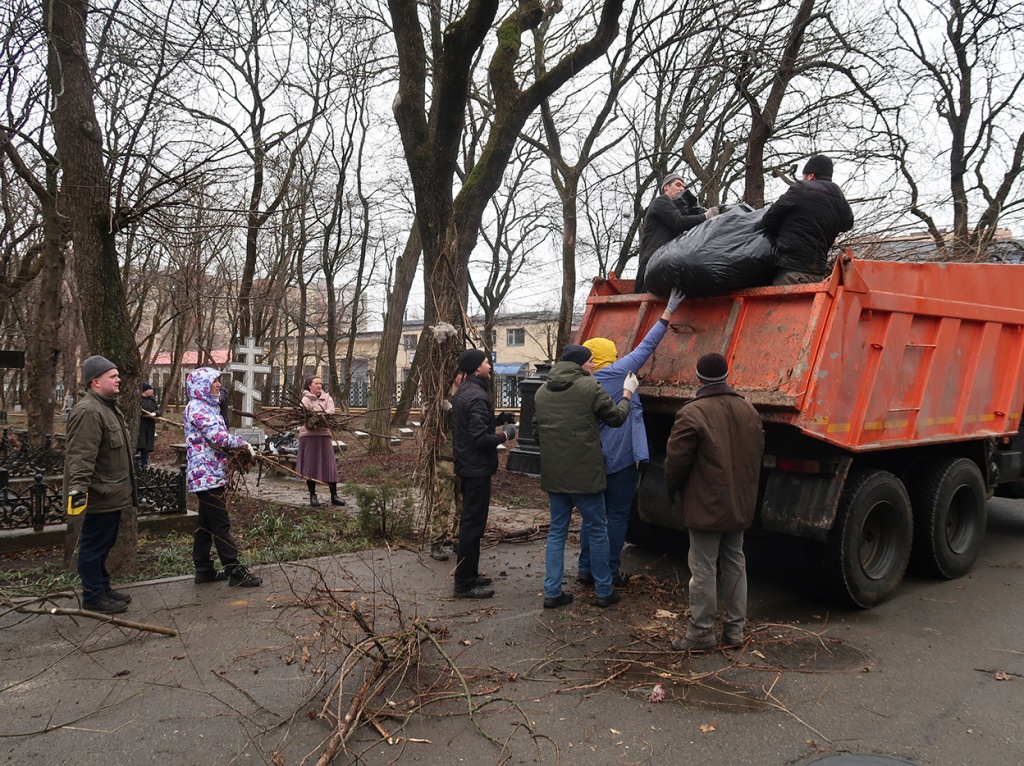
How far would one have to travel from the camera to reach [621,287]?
22.0ft

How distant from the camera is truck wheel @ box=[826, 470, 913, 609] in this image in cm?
497

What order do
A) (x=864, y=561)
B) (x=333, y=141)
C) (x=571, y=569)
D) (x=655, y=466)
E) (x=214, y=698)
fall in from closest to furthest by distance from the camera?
(x=214, y=698) → (x=864, y=561) → (x=655, y=466) → (x=571, y=569) → (x=333, y=141)

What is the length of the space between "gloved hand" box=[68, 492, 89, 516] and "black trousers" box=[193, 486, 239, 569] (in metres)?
0.87

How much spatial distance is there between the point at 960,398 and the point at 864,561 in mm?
1665

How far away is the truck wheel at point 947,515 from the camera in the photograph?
5.76 meters

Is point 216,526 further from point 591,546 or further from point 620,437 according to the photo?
point 620,437

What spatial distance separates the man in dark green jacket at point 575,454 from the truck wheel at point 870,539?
5.19ft

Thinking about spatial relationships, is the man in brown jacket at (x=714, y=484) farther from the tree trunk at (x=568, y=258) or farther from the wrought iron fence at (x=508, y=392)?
the wrought iron fence at (x=508, y=392)

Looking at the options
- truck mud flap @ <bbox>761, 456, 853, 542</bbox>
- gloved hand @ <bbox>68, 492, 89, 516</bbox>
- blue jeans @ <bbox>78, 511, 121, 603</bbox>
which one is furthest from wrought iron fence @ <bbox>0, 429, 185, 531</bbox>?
truck mud flap @ <bbox>761, 456, 853, 542</bbox>

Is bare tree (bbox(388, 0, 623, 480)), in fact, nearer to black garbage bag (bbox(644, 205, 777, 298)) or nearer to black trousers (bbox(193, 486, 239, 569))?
black trousers (bbox(193, 486, 239, 569))

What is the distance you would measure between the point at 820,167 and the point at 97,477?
226 inches

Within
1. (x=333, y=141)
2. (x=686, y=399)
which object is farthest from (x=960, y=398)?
(x=333, y=141)

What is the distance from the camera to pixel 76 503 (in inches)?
189

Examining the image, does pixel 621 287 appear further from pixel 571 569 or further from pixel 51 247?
pixel 51 247
